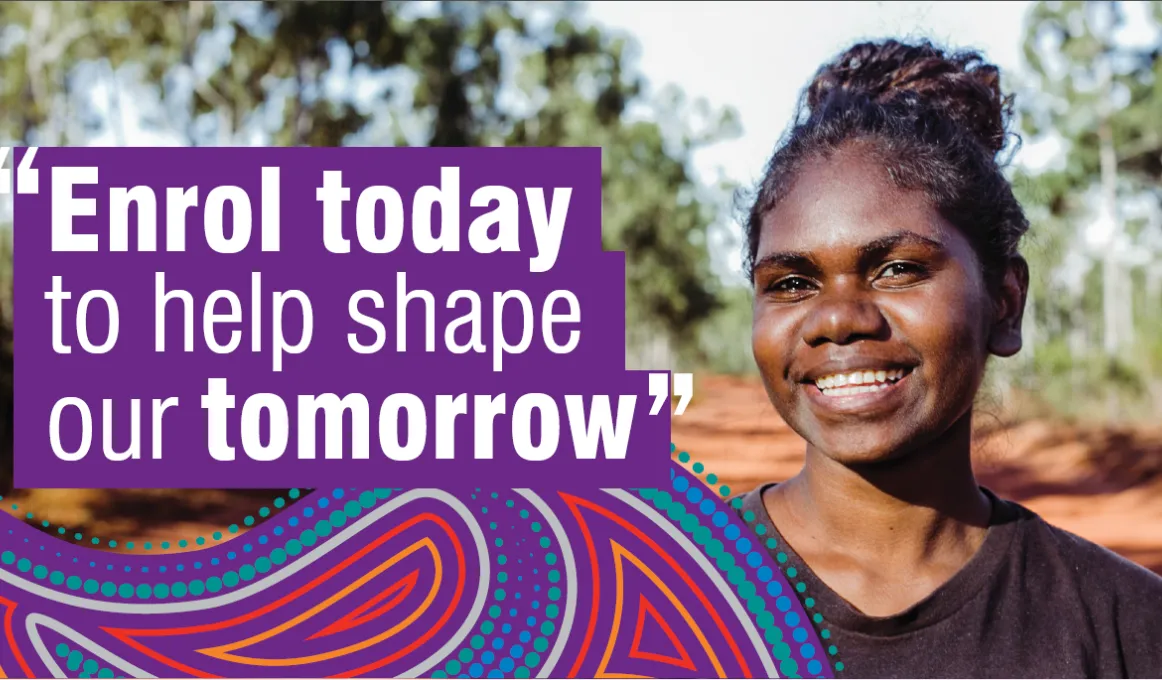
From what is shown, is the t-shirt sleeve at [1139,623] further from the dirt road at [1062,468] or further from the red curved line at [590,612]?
the dirt road at [1062,468]

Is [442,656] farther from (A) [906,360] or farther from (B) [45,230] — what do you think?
(B) [45,230]

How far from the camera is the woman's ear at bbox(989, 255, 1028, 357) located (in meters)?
1.58

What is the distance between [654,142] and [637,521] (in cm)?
1449

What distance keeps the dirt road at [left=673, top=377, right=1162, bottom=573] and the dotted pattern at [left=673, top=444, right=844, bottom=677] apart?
4234mm

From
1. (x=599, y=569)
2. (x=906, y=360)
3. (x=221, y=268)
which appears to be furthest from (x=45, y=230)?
(x=906, y=360)

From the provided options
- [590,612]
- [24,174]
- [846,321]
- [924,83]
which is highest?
[924,83]

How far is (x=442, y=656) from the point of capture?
1.80m

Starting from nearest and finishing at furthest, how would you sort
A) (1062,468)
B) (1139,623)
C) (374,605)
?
(1139,623) < (374,605) < (1062,468)

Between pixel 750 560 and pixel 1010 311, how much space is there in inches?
20.8

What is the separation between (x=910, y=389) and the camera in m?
1.51

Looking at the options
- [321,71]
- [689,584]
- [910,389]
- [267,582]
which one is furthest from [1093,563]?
[321,71]

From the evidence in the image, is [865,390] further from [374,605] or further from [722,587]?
[374,605]

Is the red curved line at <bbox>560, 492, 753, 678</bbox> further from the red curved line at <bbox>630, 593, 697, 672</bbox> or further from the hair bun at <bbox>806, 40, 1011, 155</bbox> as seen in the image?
the hair bun at <bbox>806, 40, 1011, 155</bbox>

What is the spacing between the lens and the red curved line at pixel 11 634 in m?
1.88
